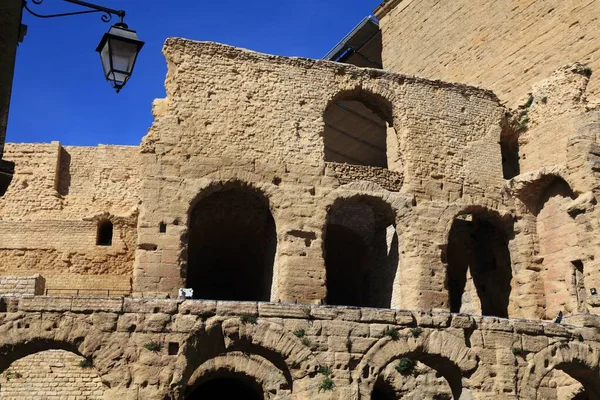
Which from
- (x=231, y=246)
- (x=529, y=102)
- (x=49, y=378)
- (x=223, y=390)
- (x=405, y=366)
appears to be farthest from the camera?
(x=231, y=246)

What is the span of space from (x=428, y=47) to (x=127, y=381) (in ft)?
51.1

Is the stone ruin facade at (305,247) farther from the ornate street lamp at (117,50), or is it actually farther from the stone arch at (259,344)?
the ornate street lamp at (117,50)

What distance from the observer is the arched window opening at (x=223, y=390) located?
16344 millimetres

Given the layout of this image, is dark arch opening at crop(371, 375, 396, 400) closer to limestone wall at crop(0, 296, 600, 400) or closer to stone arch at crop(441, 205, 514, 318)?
limestone wall at crop(0, 296, 600, 400)

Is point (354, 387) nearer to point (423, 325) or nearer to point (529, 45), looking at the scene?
point (423, 325)

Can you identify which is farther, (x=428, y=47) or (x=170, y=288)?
(x=428, y=47)

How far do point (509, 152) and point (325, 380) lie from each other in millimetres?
10715

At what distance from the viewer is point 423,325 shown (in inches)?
539

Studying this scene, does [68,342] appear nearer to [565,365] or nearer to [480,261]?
[565,365]

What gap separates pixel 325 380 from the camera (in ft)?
41.9

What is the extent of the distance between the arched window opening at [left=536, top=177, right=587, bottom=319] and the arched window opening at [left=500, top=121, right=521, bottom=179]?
68.1 inches

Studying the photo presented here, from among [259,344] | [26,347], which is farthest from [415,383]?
[26,347]

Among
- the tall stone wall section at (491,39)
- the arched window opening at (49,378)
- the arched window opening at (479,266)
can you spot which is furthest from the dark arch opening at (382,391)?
the tall stone wall section at (491,39)

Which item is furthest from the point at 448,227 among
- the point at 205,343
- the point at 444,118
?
the point at 205,343
